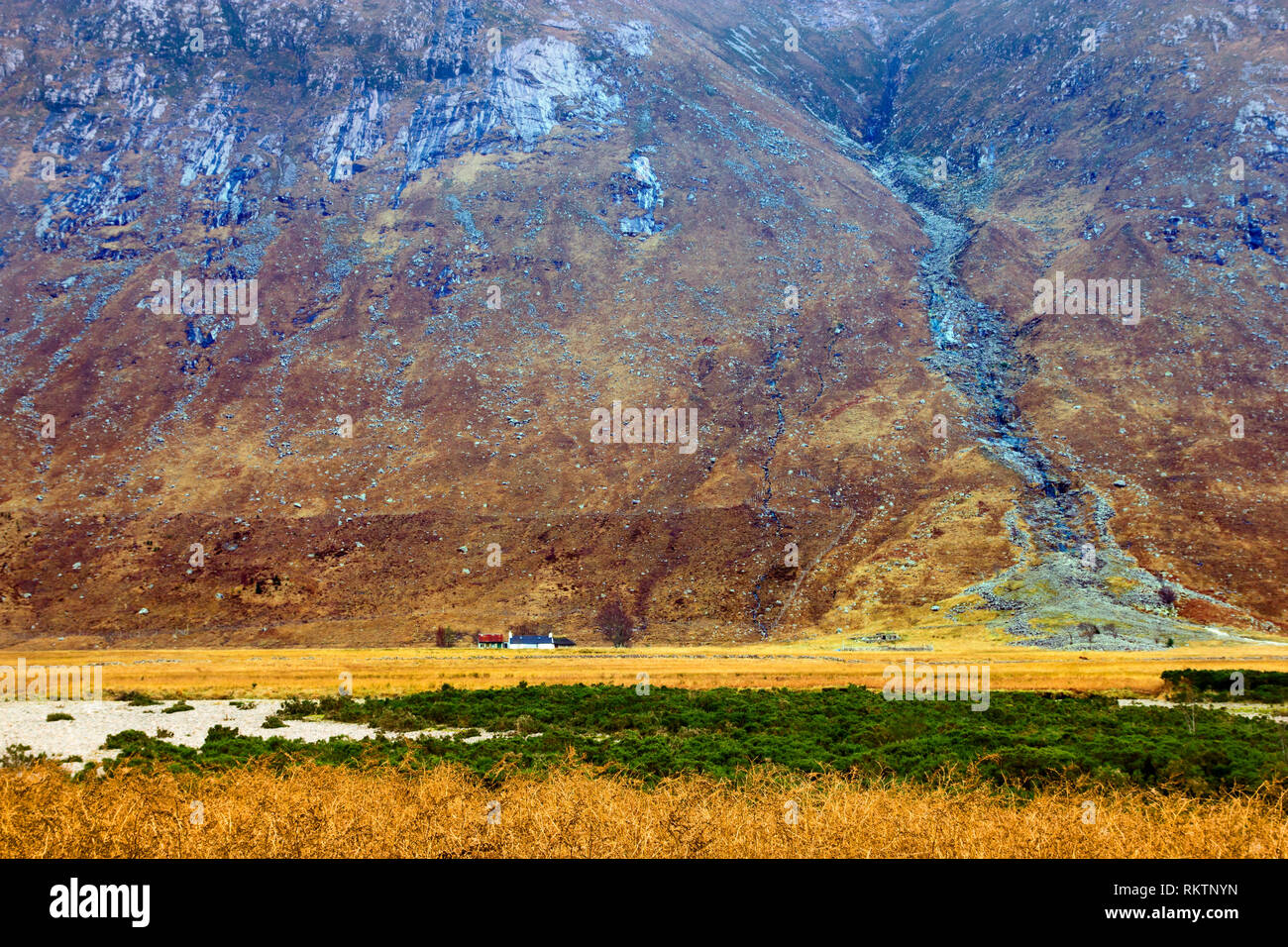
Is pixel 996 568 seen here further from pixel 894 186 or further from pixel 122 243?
pixel 122 243

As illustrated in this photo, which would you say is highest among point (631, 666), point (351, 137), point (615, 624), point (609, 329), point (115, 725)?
point (351, 137)

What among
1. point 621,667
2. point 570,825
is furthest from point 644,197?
point 570,825

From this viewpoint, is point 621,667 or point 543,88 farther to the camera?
point 543,88

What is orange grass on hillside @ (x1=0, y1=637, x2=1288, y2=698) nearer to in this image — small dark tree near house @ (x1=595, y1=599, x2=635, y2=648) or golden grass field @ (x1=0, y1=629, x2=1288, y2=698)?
golden grass field @ (x1=0, y1=629, x2=1288, y2=698)

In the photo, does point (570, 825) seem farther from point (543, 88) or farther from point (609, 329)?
point (543, 88)

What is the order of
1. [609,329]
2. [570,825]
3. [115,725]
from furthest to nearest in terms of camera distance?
[609,329], [115,725], [570,825]

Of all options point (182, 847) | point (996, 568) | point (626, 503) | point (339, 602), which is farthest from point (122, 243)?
point (182, 847)

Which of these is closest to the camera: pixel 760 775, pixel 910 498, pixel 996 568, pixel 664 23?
pixel 760 775
